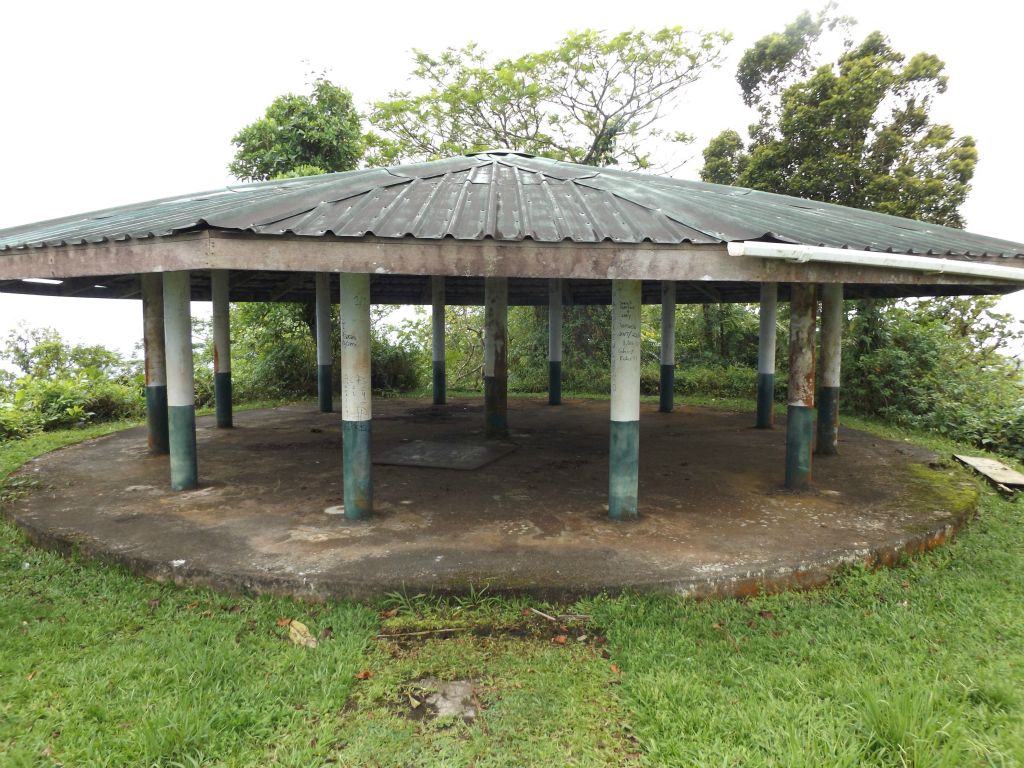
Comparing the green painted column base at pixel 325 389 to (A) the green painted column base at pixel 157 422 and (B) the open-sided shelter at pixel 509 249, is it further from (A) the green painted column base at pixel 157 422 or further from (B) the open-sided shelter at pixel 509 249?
(B) the open-sided shelter at pixel 509 249

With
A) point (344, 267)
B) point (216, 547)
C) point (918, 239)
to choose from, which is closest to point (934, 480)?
point (918, 239)

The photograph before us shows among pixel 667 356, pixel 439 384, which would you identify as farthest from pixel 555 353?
pixel 439 384

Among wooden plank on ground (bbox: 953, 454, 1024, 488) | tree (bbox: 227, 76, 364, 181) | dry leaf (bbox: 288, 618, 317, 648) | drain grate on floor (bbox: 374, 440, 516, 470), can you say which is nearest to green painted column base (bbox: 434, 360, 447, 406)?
drain grate on floor (bbox: 374, 440, 516, 470)

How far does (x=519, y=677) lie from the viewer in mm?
3721

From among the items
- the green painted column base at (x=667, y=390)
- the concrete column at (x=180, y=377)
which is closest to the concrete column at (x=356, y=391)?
the concrete column at (x=180, y=377)

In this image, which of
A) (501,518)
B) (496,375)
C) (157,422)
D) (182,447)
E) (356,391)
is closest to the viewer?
(356,391)

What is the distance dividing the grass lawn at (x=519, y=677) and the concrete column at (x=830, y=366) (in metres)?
3.93

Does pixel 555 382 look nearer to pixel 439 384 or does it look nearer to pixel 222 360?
pixel 439 384

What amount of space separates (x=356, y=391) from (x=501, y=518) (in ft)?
5.69

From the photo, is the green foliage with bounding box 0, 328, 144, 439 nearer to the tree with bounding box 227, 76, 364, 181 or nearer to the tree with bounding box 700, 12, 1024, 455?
the tree with bounding box 227, 76, 364, 181

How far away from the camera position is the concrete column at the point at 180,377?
6.55m

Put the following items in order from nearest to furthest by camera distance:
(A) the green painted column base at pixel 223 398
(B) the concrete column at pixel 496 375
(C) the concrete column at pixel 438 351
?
1. (B) the concrete column at pixel 496 375
2. (A) the green painted column base at pixel 223 398
3. (C) the concrete column at pixel 438 351

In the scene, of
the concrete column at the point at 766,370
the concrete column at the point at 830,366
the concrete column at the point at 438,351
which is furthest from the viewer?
the concrete column at the point at 438,351

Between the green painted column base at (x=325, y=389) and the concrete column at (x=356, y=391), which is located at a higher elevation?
the concrete column at (x=356, y=391)
